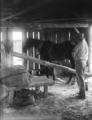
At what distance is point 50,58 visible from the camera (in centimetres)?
1123

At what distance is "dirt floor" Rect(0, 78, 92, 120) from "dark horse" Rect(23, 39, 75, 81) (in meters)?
3.93

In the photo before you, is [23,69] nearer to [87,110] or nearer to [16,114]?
[16,114]

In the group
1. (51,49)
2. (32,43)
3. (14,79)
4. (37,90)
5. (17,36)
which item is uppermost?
(17,36)

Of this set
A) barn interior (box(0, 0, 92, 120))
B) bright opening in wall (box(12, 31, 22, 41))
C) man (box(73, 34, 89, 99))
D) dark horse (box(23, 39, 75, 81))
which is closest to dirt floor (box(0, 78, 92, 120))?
barn interior (box(0, 0, 92, 120))

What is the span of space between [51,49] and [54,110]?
19.6ft

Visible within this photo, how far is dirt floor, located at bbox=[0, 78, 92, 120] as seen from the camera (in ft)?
16.2

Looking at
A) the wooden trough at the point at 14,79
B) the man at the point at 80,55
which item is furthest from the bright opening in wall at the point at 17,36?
the wooden trough at the point at 14,79

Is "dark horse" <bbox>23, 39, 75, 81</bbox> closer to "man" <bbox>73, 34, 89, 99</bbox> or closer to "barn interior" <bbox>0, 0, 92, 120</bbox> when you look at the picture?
"barn interior" <bbox>0, 0, 92, 120</bbox>

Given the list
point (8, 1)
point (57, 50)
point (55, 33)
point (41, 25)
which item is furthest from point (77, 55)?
point (55, 33)

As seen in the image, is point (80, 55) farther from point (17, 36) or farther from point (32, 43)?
point (17, 36)

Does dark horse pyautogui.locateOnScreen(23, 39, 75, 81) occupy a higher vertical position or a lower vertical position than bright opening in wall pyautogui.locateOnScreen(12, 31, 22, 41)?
lower

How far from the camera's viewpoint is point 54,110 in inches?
214

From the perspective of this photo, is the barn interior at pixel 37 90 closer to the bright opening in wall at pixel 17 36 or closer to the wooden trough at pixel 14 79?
the wooden trough at pixel 14 79

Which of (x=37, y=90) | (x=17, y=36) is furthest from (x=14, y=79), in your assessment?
(x=17, y=36)
